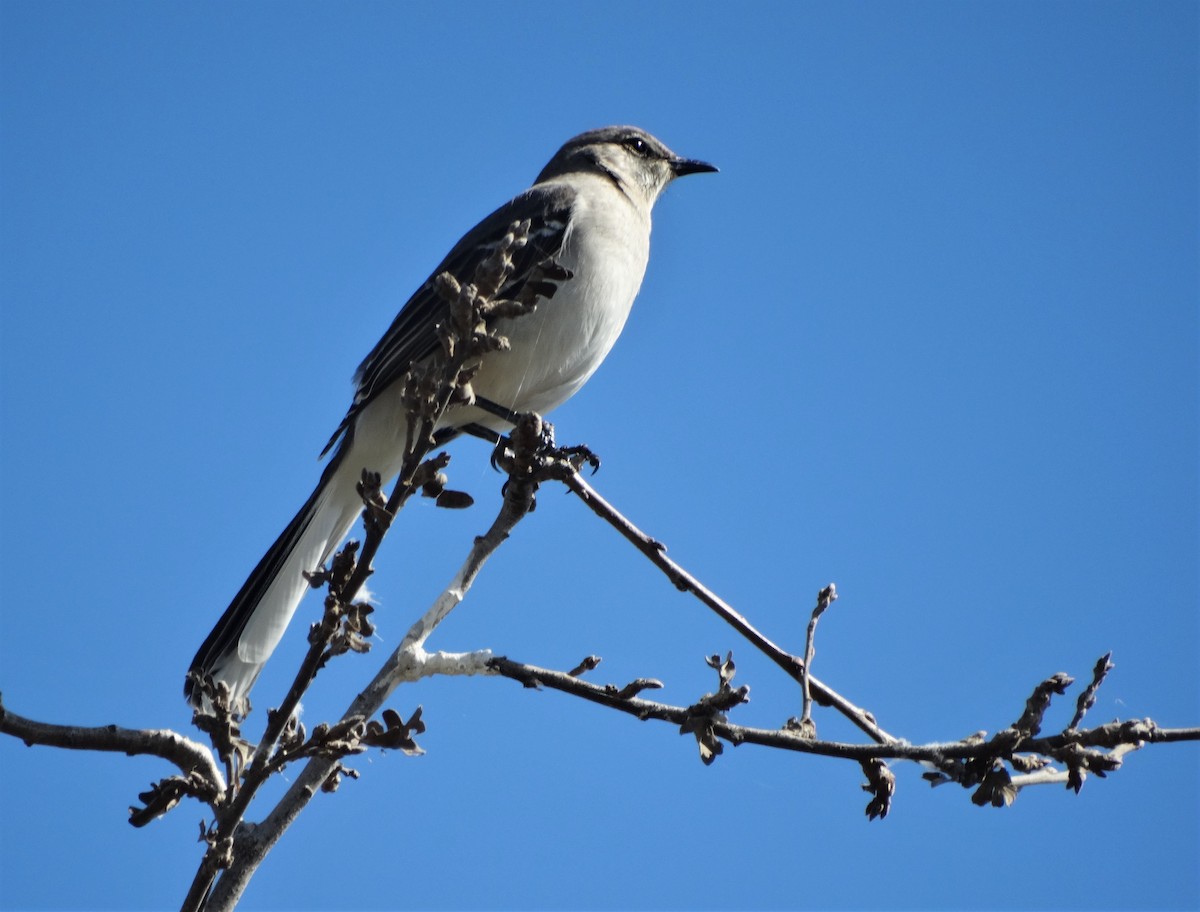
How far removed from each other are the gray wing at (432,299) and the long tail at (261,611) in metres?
0.73

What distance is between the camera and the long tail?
3.58m

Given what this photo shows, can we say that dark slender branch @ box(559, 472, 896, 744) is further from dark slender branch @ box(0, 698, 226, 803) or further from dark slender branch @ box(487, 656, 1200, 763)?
dark slender branch @ box(0, 698, 226, 803)

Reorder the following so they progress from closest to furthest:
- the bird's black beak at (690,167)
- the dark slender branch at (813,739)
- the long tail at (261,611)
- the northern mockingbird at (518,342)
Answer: the dark slender branch at (813,739) < the long tail at (261,611) < the northern mockingbird at (518,342) < the bird's black beak at (690,167)

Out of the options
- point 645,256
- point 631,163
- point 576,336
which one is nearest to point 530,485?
point 576,336

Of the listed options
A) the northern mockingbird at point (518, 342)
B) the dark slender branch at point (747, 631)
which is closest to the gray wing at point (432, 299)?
the northern mockingbird at point (518, 342)

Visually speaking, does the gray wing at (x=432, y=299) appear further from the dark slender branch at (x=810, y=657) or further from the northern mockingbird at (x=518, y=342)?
the dark slender branch at (x=810, y=657)

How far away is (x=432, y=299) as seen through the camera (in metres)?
4.95

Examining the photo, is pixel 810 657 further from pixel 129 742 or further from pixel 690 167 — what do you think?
pixel 690 167

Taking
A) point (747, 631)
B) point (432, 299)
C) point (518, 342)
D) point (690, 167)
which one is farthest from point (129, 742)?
point (690, 167)

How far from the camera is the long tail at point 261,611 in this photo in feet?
11.7

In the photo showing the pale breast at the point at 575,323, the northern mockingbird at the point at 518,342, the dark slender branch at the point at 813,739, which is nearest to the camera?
the dark slender branch at the point at 813,739

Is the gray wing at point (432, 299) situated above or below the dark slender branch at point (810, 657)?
above

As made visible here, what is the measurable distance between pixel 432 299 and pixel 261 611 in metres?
1.75

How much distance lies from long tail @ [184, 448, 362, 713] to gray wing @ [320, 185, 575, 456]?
0.73m
